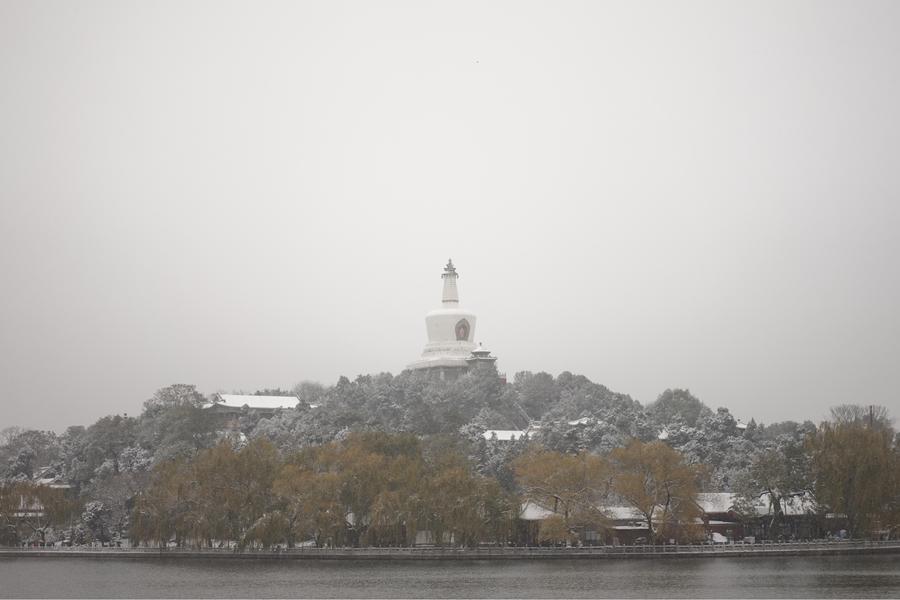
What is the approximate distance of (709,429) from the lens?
88312 mm

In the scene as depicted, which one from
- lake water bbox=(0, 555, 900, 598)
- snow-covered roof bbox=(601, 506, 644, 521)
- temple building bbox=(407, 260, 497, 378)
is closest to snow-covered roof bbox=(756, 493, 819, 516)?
snow-covered roof bbox=(601, 506, 644, 521)

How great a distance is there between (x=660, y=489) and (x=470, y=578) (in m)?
14.6

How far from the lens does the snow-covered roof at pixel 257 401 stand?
381 feet

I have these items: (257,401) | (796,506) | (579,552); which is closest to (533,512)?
(579,552)

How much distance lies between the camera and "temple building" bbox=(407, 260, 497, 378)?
402 ft

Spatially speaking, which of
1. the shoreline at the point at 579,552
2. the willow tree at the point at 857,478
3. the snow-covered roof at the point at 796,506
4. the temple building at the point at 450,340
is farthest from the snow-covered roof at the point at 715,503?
the temple building at the point at 450,340

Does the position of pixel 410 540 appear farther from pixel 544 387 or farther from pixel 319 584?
pixel 544 387

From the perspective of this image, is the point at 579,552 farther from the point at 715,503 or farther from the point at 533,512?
the point at 715,503

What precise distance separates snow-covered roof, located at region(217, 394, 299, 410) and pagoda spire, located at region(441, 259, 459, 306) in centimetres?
1807

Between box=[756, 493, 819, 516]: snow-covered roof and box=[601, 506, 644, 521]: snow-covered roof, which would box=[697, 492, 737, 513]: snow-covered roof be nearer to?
box=[756, 493, 819, 516]: snow-covered roof

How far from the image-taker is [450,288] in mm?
129500

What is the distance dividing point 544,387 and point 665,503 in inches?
2264

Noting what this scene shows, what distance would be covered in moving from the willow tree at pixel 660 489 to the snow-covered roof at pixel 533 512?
3.85m

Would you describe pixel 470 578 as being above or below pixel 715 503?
below
